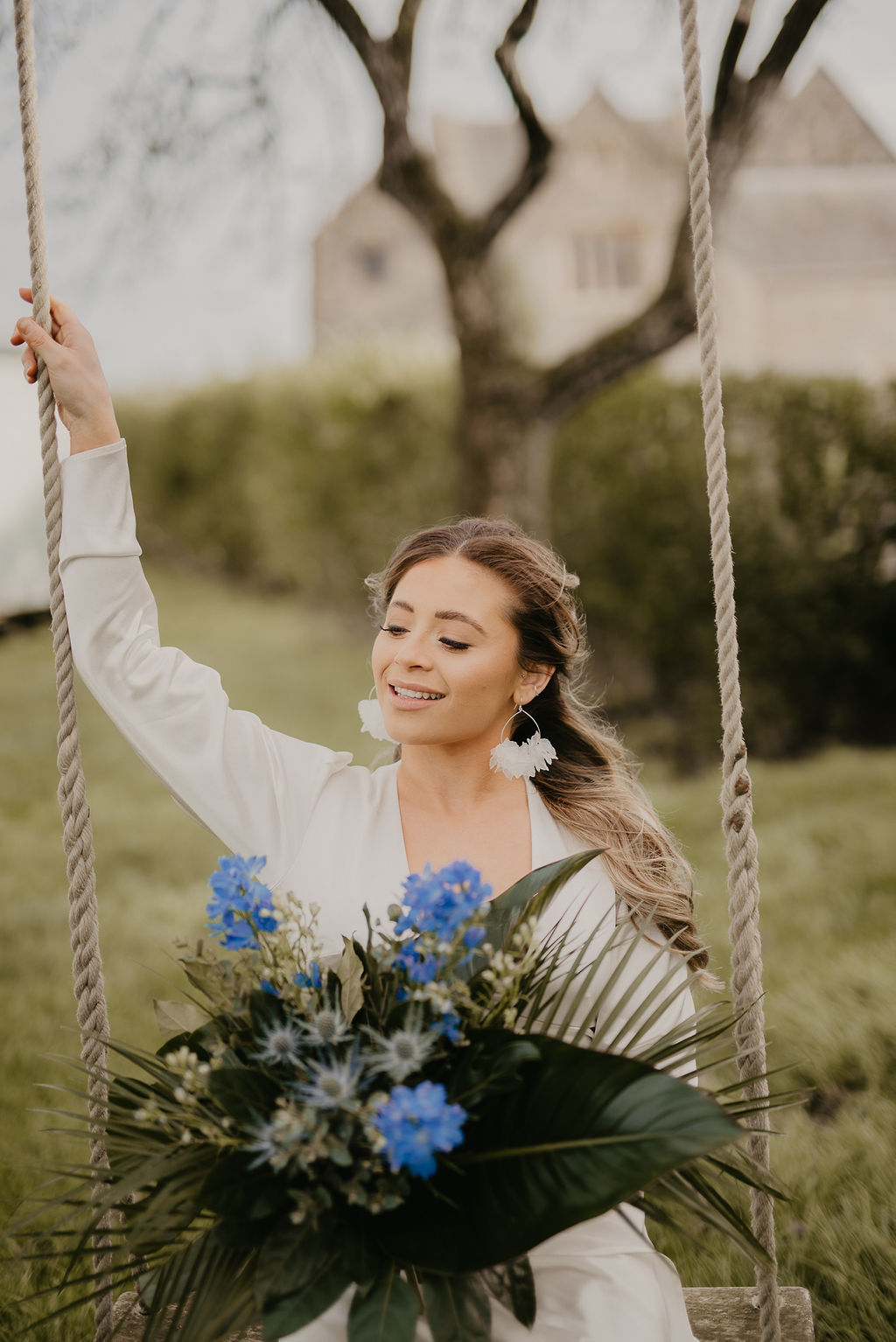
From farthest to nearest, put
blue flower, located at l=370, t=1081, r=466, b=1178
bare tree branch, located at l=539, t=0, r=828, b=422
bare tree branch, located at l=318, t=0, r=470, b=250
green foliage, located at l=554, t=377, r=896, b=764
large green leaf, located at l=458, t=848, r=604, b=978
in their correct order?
green foliage, located at l=554, t=377, r=896, b=764 → bare tree branch, located at l=318, t=0, r=470, b=250 → bare tree branch, located at l=539, t=0, r=828, b=422 → large green leaf, located at l=458, t=848, r=604, b=978 → blue flower, located at l=370, t=1081, r=466, b=1178

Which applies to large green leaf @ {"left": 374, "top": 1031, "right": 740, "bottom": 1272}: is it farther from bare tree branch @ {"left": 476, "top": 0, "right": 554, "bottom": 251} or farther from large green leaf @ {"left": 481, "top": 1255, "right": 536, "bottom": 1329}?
bare tree branch @ {"left": 476, "top": 0, "right": 554, "bottom": 251}

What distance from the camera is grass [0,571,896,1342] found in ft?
8.90

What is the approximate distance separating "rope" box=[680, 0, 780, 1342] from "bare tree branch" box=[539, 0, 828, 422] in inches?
144

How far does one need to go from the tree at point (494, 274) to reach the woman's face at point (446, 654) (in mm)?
4047

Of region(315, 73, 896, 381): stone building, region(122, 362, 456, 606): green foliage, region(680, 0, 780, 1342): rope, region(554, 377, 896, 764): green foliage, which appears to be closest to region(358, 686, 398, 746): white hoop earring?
region(680, 0, 780, 1342): rope

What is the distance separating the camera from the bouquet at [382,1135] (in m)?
1.27

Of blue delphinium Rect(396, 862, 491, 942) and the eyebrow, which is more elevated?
the eyebrow

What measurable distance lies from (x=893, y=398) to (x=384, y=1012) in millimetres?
7254

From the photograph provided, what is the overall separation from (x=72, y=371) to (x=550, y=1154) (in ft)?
4.51

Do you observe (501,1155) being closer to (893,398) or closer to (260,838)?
(260,838)

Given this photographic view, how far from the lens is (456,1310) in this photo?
4.30 feet

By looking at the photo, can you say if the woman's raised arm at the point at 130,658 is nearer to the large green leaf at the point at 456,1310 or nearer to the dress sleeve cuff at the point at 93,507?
the dress sleeve cuff at the point at 93,507

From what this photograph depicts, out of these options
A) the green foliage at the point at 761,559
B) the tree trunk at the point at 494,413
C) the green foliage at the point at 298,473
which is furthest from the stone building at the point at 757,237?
the tree trunk at the point at 494,413

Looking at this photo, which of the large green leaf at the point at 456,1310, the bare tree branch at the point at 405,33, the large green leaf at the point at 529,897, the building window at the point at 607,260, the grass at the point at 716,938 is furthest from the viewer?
the building window at the point at 607,260
